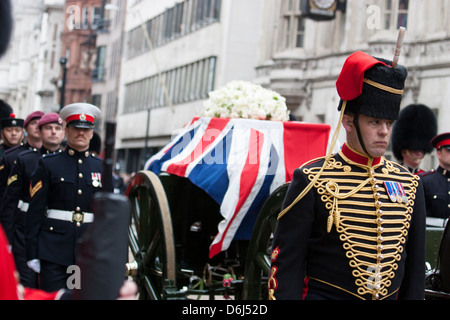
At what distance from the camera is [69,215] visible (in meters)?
5.94

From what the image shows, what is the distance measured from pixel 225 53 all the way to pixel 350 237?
25804 mm

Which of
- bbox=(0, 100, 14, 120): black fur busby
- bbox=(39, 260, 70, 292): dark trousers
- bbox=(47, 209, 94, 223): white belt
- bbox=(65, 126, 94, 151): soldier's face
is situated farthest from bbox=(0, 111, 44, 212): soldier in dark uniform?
bbox=(39, 260, 70, 292): dark trousers

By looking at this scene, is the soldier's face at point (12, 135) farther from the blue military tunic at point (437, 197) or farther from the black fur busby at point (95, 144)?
the blue military tunic at point (437, 197)

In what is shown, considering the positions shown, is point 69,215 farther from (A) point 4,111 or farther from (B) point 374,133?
(A) point 4,111

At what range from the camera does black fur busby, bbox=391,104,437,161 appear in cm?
842

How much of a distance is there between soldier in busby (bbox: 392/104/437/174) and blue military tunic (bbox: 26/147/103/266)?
11.3ft

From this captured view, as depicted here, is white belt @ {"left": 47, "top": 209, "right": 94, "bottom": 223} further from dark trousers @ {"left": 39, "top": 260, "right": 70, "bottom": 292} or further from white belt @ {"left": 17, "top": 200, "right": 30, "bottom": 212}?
white belt @ {"left": 17, "top": 200, "right": 30, "bottom": 212}

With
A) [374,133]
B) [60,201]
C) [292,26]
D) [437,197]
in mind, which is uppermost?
[292,26]

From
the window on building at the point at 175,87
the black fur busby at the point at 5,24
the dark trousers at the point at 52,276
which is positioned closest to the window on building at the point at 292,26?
the window on building at the point at 175,87

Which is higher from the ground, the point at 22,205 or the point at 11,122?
the point at 11,122

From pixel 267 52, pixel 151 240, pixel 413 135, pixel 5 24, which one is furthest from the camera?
pixel 267 52

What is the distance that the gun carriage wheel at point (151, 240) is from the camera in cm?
612

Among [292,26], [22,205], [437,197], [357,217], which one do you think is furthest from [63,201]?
[292,26]
